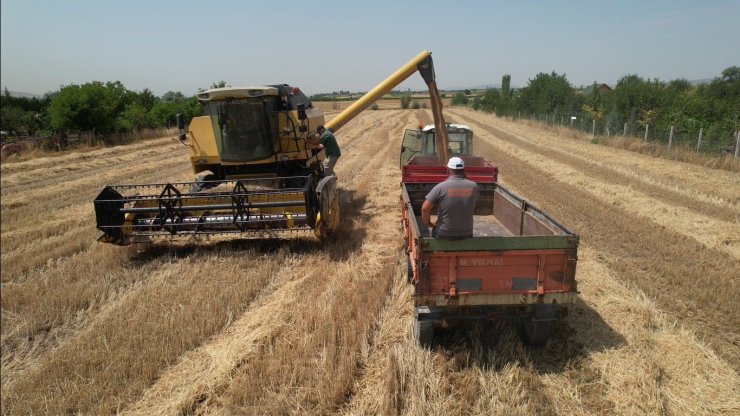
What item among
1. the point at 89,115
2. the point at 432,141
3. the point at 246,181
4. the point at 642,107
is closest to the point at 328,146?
the point at 246,181

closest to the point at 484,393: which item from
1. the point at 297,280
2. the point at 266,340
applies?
the point at 266,340

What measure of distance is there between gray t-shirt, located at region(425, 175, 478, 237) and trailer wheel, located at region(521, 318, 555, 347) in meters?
1.01

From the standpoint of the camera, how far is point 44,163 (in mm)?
15719

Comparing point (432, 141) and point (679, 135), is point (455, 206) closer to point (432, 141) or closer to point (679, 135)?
point (432, 141)

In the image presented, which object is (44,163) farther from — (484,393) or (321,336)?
(484,393)

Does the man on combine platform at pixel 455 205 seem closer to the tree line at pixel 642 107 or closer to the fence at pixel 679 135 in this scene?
the fence at pixel 679 135

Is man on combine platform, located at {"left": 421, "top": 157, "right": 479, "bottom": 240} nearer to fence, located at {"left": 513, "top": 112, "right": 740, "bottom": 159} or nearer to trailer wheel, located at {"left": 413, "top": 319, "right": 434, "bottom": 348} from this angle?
trailer wheel, located at {"left": 413, "top": 319, "right": 434, "bottom": 348}

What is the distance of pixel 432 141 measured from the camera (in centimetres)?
1024

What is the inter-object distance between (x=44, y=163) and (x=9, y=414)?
50.8ft

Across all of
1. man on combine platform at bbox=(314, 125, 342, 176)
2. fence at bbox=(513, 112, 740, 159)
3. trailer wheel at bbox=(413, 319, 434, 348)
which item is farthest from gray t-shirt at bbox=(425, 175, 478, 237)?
fence at bbox=(513, 112, 740, 159)

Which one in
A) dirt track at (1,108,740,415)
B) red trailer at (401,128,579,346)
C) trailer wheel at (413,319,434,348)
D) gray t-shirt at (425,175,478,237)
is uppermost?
gray t-shirt at (425,175,478,237)

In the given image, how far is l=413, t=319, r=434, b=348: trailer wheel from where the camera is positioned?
13.2 ft

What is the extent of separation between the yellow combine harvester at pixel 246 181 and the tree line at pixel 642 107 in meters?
14.1

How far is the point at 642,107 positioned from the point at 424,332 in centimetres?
2525
